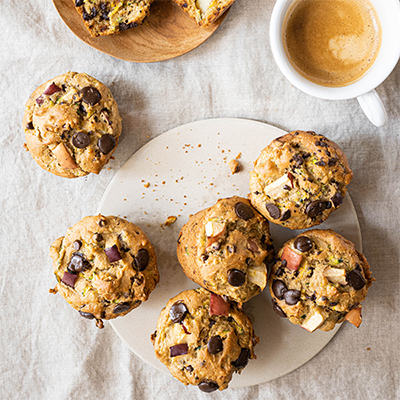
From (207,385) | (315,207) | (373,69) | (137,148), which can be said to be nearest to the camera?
(315,207)

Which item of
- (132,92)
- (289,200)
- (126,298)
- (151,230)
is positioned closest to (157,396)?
(126,298)

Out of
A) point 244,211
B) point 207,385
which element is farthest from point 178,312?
point 244,211

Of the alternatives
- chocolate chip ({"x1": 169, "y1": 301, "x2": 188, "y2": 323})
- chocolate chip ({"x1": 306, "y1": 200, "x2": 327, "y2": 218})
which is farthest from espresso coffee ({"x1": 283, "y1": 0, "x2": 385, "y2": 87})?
chocolate chip ({"x1": 169, "y1": 301, "x2": 188, "y2": 323})

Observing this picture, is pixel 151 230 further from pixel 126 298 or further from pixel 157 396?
pixel 157 396

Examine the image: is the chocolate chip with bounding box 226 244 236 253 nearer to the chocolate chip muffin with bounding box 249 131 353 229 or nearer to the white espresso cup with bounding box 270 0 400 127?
the chocolate chip muffin with bounding box 249 131 353 229

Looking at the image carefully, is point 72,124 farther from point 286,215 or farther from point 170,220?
point 286,215
